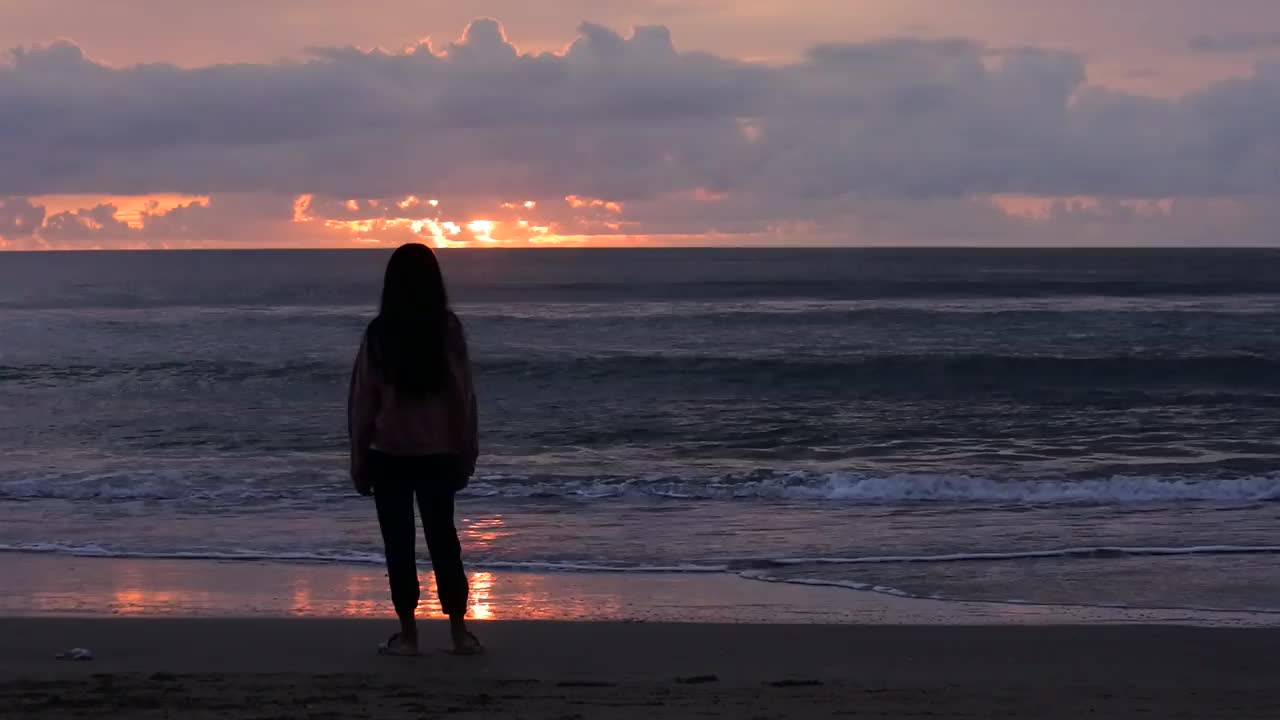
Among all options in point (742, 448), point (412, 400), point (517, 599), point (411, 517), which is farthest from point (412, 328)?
point (742, 448)

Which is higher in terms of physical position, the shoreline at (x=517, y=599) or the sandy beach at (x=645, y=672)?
the sandy beach at (x=645, y=672)

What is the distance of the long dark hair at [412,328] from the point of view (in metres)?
5.05

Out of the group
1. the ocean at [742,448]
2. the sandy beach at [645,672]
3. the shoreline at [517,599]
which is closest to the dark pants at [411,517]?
the sandy beach at [645,672]

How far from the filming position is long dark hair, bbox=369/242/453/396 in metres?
5.05

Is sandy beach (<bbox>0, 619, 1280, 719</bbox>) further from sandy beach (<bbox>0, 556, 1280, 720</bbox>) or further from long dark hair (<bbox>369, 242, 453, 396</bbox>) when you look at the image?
long dark hair (<bbox>369, 242, 453, 396</bbox>)

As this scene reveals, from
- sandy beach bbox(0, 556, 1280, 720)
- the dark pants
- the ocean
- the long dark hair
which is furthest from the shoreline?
the long dark hair

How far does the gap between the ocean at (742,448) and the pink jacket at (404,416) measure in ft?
11.4

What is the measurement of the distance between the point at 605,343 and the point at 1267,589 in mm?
23688

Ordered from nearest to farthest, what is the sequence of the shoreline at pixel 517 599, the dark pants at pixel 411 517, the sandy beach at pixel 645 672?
the sandy beach at pixel 645 672 → the dark pants at pixel 411 517 → the shoreline at pixel 517 599

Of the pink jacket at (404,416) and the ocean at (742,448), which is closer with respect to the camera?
the pink jacket at (404,416)

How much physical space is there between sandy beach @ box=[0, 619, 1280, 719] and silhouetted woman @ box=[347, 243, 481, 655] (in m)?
0.74

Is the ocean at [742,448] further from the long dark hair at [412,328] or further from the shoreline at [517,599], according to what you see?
the long dark hair at [412,328]

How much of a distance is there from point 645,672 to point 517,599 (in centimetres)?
212

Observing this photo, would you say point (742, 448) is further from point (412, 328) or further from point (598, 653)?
point (412, 328)
